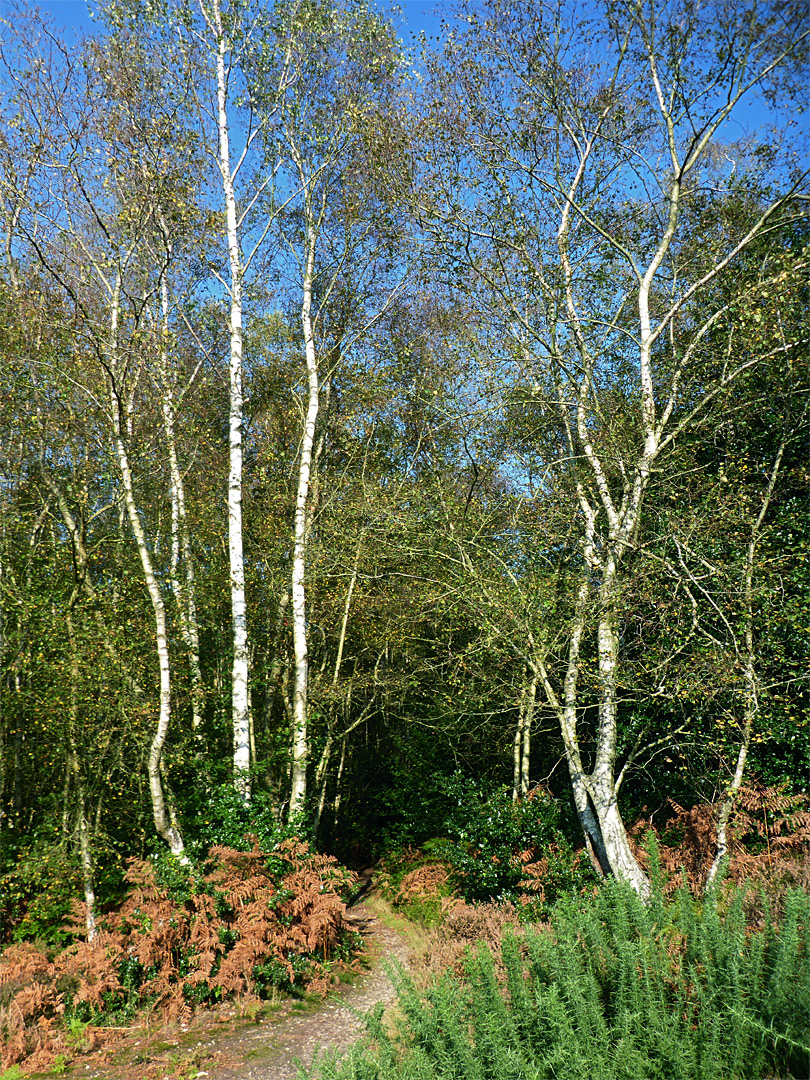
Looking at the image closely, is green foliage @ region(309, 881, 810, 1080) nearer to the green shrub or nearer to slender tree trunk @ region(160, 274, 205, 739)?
the green shrub

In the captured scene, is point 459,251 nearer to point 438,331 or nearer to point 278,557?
point 438,331

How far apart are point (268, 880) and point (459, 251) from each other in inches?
328

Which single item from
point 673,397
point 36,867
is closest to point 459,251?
point 673,397

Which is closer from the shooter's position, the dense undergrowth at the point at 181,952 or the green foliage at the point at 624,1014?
the green foliage at the point at 624,1014

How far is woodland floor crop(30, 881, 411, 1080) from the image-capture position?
18.0ft

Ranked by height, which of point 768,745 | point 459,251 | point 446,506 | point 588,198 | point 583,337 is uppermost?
point 588,198

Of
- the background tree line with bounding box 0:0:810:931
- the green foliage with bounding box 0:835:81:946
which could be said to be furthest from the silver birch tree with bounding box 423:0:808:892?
the green foliage with bounding box 0:835:81:946

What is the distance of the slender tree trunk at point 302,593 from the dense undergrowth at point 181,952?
108 centimetres

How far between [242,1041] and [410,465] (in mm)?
8616

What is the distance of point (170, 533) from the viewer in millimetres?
10945

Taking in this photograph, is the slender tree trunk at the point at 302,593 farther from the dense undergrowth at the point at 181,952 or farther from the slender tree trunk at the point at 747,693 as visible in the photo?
the slender tree trunk at the point at 747,693

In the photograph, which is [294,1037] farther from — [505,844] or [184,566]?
[184,566]

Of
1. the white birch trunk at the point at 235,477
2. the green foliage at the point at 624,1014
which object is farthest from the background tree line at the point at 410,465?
the green foliage at the point at 624,1014

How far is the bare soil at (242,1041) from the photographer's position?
5.48 m
